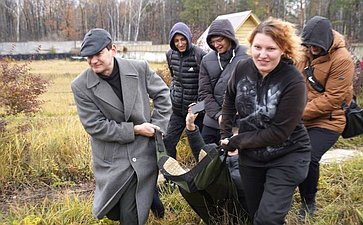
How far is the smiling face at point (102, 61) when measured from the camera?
2824 mm

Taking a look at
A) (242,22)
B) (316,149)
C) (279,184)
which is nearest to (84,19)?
(242,22)

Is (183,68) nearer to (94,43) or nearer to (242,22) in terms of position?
(94,43)

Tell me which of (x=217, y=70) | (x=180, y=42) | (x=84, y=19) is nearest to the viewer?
(x=217, y=70)

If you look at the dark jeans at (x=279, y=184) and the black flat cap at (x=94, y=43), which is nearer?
the dark jeans at (x=279, y=184)

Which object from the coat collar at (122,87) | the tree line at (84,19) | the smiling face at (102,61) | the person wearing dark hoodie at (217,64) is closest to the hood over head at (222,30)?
the person wearing dark hoodie at (217,64)

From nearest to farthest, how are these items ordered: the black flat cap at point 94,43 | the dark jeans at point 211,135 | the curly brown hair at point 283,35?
the curly brown hair at point 283,35
the black flat cap at point 94,43
the dark jeans at point 211,135

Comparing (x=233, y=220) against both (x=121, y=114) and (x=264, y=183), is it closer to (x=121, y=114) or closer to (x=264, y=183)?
(x=264, y=183)

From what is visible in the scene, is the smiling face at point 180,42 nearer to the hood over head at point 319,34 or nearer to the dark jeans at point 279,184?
the hood over head at point 319,34

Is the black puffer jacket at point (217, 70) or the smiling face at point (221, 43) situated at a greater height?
the smiling face at point (221, 43)

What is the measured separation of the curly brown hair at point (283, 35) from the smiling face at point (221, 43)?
1.19m

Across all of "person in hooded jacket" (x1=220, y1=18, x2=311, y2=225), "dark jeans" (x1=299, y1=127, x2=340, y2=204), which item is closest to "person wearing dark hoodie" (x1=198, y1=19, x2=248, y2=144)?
"dark jeans" (x1=299, y1=127, x2=340, y2=204)

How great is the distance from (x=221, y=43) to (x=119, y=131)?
1.37 m

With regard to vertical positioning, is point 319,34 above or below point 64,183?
above

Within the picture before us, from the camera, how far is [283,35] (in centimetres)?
244
